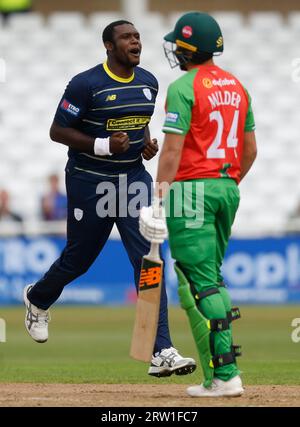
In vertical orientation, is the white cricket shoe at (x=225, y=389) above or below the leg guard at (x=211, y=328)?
below

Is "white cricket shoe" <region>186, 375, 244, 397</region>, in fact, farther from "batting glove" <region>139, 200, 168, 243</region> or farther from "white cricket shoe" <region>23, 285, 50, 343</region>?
"white cricket shoe" <region>23, 285, 50, 343</region>

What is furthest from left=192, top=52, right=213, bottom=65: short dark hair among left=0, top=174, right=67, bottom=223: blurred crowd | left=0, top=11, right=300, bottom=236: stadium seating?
left=0, top=11, right=300, bottom=236: stadium seating

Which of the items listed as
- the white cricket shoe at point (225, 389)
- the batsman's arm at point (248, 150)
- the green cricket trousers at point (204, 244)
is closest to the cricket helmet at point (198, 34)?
the batsman's arm at point (248, 150)

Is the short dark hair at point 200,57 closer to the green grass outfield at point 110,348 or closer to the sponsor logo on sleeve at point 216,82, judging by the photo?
the sponsor logo on sleeve at point 216,82

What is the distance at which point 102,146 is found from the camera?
295 inches

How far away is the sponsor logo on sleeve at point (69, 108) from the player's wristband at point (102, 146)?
222 mm

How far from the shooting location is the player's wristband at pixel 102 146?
7.48 metres

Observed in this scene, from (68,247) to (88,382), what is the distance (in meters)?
0.98

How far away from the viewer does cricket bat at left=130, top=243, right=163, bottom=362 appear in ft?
22.7

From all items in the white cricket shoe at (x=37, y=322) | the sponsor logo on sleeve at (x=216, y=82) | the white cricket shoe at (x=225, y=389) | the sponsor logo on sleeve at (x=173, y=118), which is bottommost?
the white cricket shoe at (x=225, y=389)

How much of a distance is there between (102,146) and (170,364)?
1478mm

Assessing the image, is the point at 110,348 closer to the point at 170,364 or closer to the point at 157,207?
the point at 170,364
